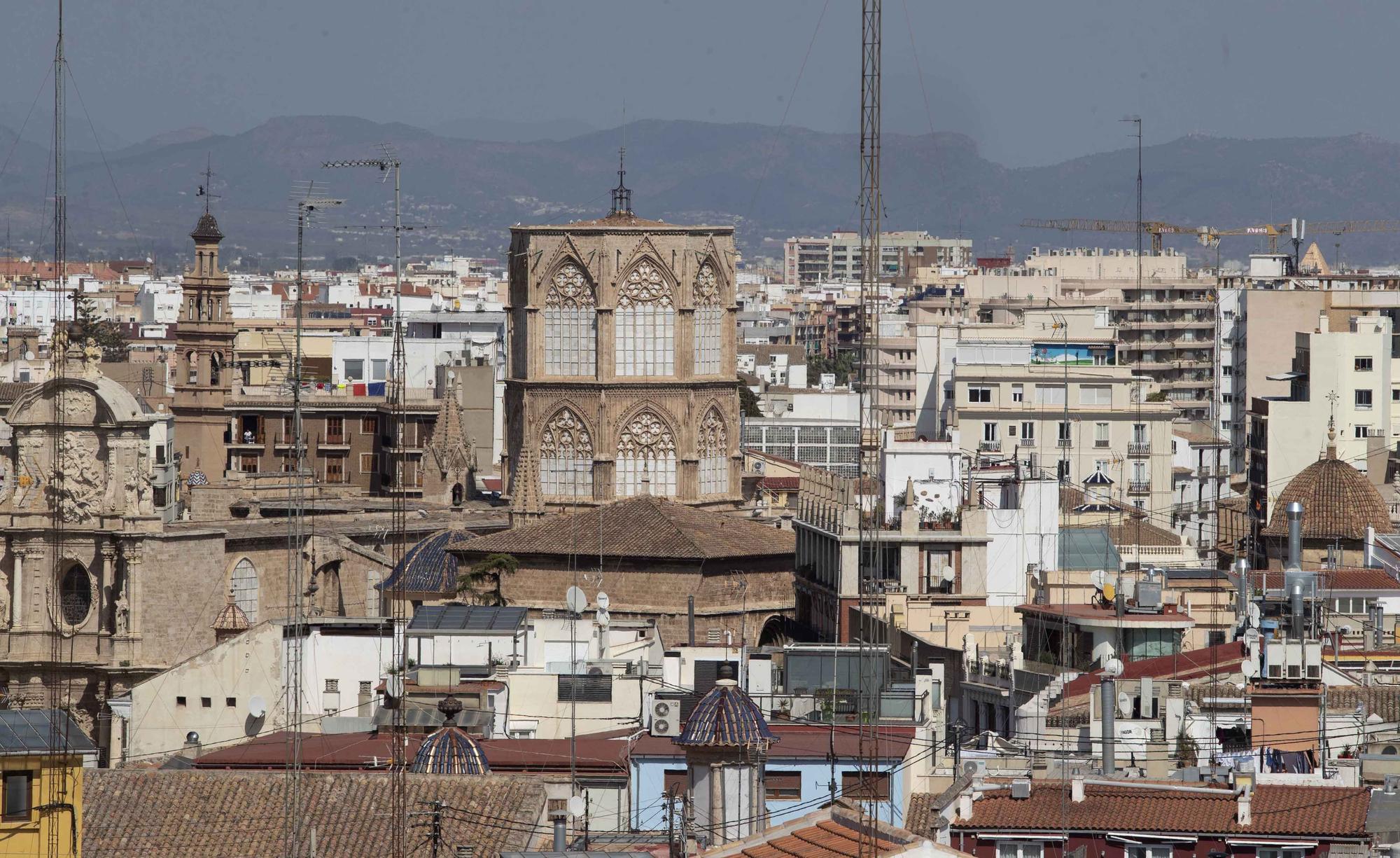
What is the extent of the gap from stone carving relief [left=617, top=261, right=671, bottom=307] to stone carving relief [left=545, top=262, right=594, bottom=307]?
Answer: 1.83 ft

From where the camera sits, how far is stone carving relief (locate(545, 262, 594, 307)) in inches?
2384

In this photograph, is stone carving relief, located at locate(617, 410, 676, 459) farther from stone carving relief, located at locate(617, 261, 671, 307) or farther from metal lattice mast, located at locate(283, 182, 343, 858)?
metal lattice mast, located at locate(283, 182, 343, 858)

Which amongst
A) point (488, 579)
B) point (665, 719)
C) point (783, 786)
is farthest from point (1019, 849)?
point (488, 579)

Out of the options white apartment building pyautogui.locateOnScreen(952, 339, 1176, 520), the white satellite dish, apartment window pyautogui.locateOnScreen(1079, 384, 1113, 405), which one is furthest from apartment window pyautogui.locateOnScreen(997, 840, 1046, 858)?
apartment window pyautogui.locateOnScreen(1079, 384, 1113, 405)

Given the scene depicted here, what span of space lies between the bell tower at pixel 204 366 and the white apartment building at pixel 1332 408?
2271 centimetres

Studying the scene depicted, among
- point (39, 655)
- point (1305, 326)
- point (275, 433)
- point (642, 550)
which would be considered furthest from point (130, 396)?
point (1305, 326)

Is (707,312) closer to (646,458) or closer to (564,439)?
(646,458)

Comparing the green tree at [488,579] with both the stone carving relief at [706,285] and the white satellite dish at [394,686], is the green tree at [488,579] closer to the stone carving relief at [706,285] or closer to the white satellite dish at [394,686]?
the stone carving relief at [706,285]

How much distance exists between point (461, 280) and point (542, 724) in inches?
6353

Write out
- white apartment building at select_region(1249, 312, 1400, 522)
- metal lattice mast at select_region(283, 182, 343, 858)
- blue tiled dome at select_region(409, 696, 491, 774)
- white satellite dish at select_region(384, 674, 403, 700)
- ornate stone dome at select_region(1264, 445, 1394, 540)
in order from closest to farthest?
metal lattice mast at select_region(283, 182, 343, 858) → blue tiled dome at select_region(409, 696, 491, 774) → white satellite dish at select_region(384, 674, 403, 700) → ornate stone dome at select_region(1264, 445, 1394, 540) → white apartment building at select_region(1249, 312, 1400, 522)

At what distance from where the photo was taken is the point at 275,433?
80.5 m

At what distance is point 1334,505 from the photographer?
54.2 meters

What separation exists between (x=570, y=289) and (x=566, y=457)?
9.17 ft

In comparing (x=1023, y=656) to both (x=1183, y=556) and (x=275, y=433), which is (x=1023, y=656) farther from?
(x=275, y=433)
